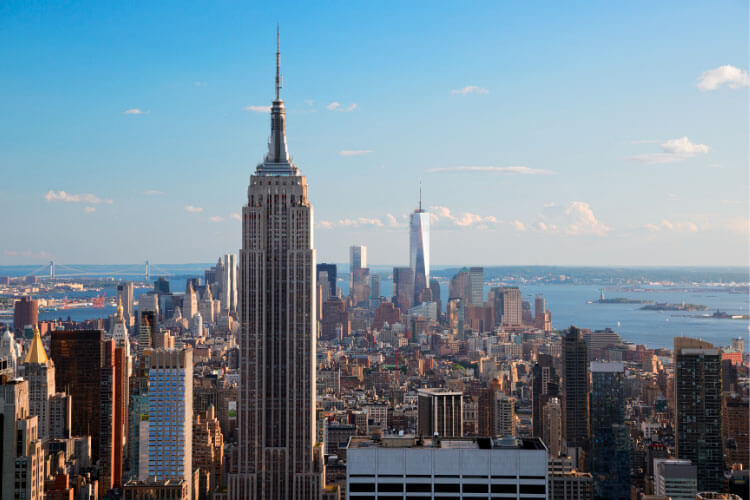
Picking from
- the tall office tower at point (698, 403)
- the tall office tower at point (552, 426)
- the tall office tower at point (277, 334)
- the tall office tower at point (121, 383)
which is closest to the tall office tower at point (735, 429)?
the tall office tower at point (698, 403)

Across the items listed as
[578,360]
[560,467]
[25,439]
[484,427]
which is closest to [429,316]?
[578,360]

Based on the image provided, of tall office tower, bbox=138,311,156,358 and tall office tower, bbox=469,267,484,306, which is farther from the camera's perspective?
tall office tower, bbox=138,311,156,358

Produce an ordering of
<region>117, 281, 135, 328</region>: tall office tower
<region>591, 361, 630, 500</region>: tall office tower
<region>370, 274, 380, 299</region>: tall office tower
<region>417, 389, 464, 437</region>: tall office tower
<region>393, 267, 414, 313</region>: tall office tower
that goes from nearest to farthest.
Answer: <region>591, 361, 630, 500</region>: tall office tower
<region>417, 389, 464, 437</region>: tall office tower
<region>117, 281, 135, 328</region>: tall office tower
<region>393, 267, 414, 313</region>: tall office tower
<region>370, 274, 380, 299</region>: tall office tower

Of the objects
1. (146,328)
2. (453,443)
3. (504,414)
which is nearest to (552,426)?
(504,414)

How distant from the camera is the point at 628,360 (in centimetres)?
1806

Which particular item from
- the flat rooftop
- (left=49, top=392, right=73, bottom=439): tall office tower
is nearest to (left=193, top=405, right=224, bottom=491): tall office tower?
(left=49, top=392, right=73, bottom=439): tall office tower

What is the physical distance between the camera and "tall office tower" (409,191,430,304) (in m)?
19.4

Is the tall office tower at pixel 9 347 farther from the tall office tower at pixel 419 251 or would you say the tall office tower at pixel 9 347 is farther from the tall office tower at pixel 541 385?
the tall office tower at pixel 541 385

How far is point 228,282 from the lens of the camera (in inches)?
783

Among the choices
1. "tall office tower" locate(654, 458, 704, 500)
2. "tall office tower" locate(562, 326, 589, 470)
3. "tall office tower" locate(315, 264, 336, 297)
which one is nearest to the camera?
"tall office tower" locate(654, 458, 704, 500)

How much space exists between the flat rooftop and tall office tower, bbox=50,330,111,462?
10422 mm

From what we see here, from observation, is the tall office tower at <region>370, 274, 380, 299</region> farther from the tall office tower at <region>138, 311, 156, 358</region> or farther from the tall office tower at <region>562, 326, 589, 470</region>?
the tall office tower at <region>138, 311, 156, 358</region>

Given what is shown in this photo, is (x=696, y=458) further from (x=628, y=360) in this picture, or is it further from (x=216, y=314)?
(x=216, y=314)

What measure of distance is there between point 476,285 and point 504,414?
18.3 feet
